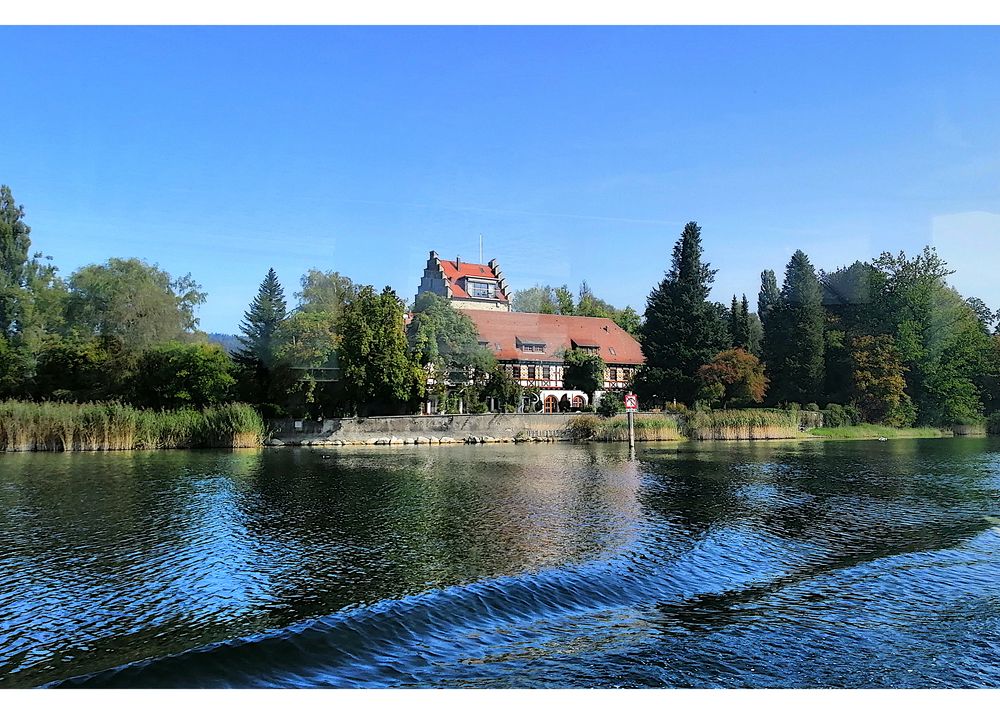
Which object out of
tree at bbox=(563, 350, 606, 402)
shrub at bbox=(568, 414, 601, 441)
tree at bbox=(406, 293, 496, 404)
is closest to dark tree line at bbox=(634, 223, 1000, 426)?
tree at bbox=(563, 350, 606, 402)

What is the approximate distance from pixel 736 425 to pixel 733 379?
614 cm

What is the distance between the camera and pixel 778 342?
52250 mm

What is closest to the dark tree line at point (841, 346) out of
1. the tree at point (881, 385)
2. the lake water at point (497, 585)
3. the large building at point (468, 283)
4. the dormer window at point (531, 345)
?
the tree at point (881, 385)

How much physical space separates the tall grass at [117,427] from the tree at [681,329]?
26.7 m

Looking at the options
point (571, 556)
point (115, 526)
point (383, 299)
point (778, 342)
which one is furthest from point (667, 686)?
point (778, 342)

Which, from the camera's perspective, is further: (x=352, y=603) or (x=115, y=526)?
(x=115, y=526)

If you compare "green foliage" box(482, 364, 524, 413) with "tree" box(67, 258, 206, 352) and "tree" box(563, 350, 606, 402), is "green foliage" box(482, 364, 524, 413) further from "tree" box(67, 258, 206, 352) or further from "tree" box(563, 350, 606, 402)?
"tree" box(67, 258, 206, 352)

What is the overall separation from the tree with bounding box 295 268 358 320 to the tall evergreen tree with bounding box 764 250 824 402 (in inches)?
1142

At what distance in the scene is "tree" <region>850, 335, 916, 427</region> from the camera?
154 ft

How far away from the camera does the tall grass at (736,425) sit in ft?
131

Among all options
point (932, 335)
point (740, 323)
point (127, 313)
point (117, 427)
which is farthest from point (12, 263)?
point (932, 335)
